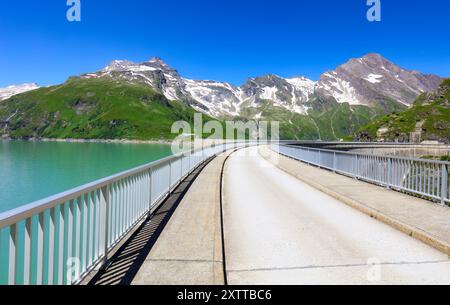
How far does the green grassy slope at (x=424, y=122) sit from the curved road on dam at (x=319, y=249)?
5716 inches

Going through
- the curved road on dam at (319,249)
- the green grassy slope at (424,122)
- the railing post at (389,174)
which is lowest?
the curved road on dam at (319,249)

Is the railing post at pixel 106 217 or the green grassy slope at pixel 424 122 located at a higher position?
the green grassy slope at pixel 424 122

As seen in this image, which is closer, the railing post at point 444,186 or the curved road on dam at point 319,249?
the curved road on dam at point 319,249

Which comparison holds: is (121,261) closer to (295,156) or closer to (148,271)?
(148,271)

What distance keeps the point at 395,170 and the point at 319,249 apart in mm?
8975

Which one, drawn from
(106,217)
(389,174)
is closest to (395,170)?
(389,174)

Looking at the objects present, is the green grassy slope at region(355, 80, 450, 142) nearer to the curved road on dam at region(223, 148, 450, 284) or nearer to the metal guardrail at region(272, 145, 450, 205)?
the metal guardrail at region(272, 145, 450, 205)

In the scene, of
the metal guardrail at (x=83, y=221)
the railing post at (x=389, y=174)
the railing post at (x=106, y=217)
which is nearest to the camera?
the metal guardrail at (x=83, y=221)

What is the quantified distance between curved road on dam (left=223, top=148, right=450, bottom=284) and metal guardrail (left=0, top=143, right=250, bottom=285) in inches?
82.7

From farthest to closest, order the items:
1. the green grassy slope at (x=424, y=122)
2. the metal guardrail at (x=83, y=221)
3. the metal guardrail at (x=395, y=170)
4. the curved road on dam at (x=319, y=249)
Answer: the green grassy slope at (x=424, y=122) < the metal guardrail at (x=395, y=170) < the curved road on dam at (x=319, y=249) < the metal guardrail at (x=83, y=221)

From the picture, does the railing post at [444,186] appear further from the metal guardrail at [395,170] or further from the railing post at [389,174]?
the railing post at [389,174]

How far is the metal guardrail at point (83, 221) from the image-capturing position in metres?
3.71

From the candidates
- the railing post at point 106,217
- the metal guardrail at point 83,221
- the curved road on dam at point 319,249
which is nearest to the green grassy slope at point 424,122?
the curved road on dam at point 319,249
